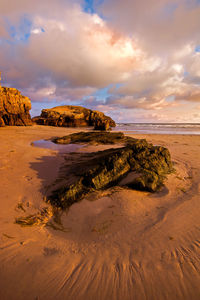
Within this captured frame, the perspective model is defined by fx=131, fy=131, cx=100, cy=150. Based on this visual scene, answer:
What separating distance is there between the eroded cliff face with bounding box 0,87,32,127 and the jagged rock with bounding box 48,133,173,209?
1573 centimetres

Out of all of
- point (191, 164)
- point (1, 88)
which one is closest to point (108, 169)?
point (191, 164)

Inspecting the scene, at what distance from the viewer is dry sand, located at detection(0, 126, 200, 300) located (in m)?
1.20

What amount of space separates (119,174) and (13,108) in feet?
57.7

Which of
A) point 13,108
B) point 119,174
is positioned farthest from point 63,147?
point 13,108

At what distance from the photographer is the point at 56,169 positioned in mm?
3648

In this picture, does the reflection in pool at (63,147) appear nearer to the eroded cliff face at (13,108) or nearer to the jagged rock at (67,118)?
the eroded cliff face at (13,108)

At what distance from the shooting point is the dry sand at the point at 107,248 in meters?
1.20

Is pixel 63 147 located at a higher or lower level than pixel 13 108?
lower

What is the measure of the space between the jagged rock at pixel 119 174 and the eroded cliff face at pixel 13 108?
51.6 feet

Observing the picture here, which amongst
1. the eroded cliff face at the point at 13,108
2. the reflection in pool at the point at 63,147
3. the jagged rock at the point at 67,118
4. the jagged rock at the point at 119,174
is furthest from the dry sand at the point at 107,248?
the jagged rock at the point at 67,118

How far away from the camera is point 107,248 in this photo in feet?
5.22

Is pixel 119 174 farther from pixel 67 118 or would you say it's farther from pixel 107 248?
pixel 67 118

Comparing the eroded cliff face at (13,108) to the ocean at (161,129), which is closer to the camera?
the eroded cliff face at (13,108)

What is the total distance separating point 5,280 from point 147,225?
174 cm
